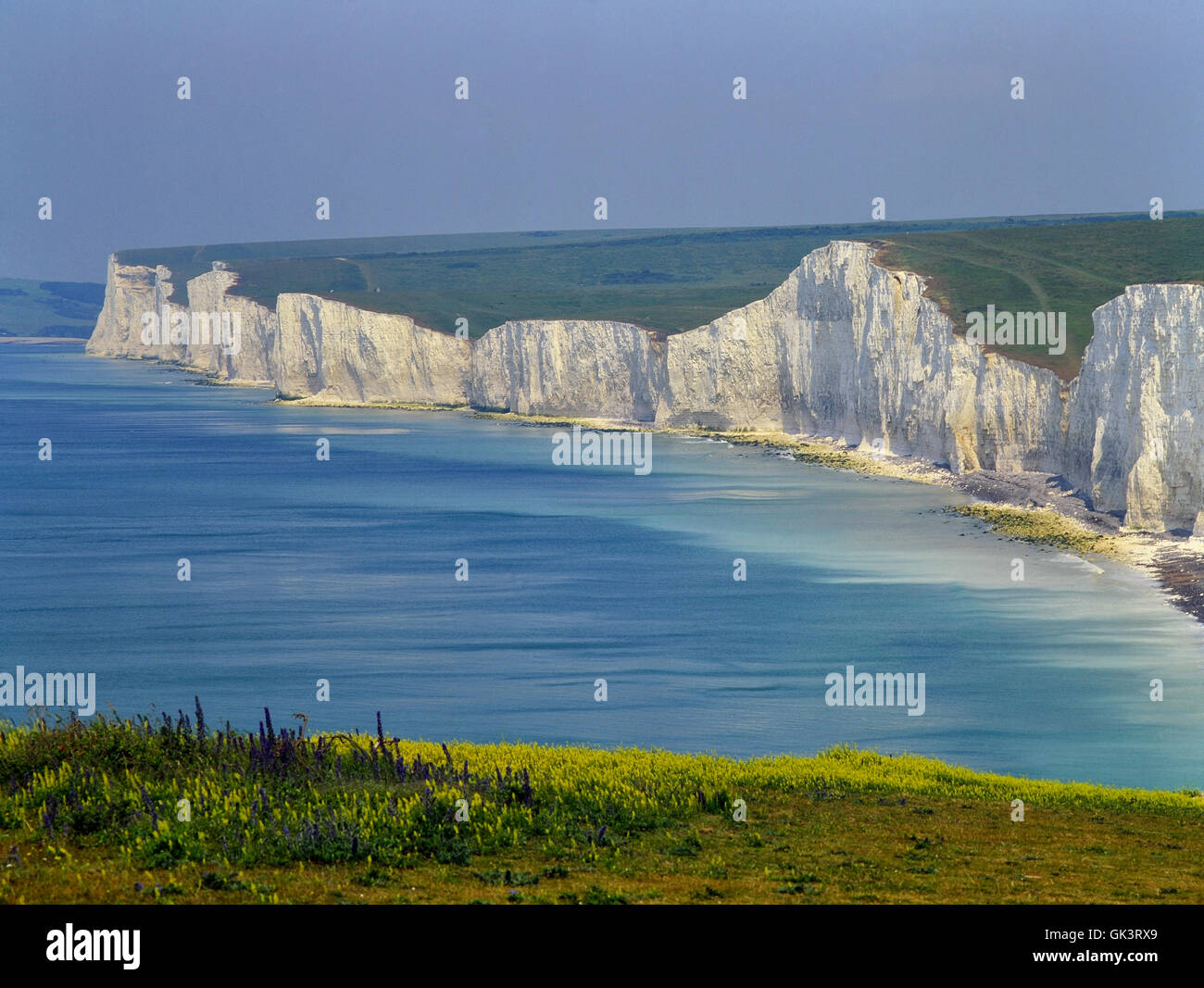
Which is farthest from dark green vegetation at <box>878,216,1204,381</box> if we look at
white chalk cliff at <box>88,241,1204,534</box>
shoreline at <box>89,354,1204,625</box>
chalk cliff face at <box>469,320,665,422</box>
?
chalk cliff face at <box>469,320,665,422</box>

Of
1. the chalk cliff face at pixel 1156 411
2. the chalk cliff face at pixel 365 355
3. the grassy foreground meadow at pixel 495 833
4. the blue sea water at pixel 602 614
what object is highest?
the chalk cliff face at pixel 365 355

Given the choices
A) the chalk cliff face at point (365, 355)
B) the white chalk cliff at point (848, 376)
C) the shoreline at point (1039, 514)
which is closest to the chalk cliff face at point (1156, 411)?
the white chalk cliff at point (848, 376)

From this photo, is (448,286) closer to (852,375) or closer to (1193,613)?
(852,375)

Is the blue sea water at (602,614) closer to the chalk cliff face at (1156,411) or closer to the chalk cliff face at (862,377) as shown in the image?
the chalk cliff face at (1156,411)

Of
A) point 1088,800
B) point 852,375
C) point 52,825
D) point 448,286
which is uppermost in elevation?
point 448,286

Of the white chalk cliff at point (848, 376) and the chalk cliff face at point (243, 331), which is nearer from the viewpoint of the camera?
the white chalk cliff at point (848, 376)

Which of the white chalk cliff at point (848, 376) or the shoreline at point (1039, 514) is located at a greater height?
the white chalk cliff at point (848, 376)
